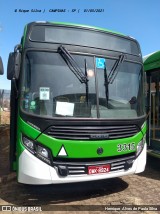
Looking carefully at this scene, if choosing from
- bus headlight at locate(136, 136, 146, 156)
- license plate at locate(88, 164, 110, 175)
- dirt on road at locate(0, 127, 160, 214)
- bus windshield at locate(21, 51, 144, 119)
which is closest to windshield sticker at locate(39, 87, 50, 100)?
bus windshield at locate(21, 51, 144, 119)

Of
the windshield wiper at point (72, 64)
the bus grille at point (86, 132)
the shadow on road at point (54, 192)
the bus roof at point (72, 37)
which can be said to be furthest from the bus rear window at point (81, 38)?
the shadow on road at point (54, 192)

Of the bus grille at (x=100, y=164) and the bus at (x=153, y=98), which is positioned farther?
the bus at (x=153, y=98)

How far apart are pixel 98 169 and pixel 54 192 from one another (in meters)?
1.12

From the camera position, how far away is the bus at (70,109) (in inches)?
174

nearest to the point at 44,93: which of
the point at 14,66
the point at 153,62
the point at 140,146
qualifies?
the point at 14,66

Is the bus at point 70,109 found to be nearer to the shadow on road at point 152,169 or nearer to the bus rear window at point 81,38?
the bus rear window at point 81,38

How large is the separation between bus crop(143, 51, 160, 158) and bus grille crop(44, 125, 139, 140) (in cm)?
207

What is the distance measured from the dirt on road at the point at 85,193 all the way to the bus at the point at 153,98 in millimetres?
1177

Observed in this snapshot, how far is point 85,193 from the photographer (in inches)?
206

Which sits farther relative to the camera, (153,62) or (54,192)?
(153,62)

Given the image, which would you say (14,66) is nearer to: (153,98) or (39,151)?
(39,151)

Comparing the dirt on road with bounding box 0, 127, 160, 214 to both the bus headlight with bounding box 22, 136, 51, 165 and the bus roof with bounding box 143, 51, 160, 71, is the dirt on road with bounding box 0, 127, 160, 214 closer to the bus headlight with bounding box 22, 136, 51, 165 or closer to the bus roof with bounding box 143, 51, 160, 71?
the bus headlight with bounding box 22, 136, 51, 165

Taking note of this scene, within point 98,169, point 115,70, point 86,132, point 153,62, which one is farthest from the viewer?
point 153,62

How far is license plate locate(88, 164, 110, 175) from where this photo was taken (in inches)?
181
